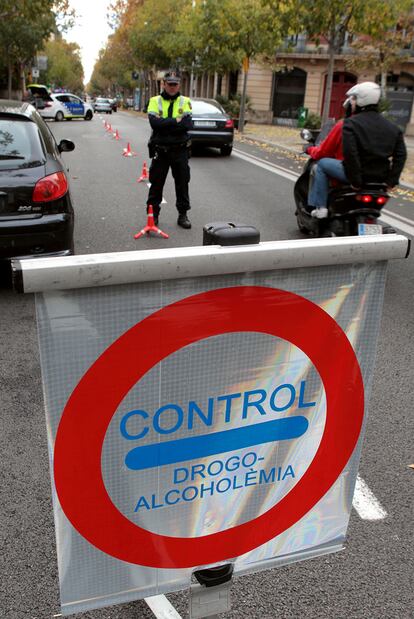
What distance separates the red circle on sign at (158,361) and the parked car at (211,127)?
54.4 feet

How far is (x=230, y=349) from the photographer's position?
161 centimetres

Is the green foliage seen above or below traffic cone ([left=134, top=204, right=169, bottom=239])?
above

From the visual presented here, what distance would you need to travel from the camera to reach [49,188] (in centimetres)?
532

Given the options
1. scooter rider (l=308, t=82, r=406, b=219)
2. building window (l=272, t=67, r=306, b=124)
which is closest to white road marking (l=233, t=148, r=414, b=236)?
scooter rider (l=308, t=82, r=406, b=219)

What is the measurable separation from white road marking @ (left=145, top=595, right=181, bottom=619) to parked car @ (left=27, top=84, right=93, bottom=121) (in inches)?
1548

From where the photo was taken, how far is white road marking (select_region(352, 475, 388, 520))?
2.86 meters

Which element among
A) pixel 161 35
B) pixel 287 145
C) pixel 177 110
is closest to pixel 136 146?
pixel 287 145

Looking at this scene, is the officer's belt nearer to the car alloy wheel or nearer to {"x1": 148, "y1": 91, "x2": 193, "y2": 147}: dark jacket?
{"x1": 148, "y1": 91, "x2": 193, "y2": 147}: dark jacket

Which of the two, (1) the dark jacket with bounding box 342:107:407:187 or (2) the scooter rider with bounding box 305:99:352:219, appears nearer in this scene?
(1) the dark jacket with bounding box 342:107:407:187

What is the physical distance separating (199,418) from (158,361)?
227 millimetres

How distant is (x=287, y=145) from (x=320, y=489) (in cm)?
2251

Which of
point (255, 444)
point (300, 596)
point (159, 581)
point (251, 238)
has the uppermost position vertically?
point (251, 238)

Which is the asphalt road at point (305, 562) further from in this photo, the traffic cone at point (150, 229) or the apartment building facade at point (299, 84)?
the apartment building facade at point (299, 84)

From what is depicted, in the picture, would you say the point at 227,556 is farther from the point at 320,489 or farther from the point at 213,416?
the point at 213,416
